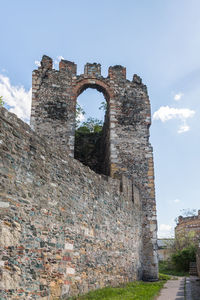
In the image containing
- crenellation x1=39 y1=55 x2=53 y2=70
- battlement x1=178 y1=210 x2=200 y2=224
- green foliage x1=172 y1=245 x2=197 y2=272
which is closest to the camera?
crenellation x1=39 y1=55 x2=53 y2=70

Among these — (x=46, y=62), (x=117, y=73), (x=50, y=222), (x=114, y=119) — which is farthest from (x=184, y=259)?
(x=50, y=222)

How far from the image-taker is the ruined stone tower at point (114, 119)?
1152 centimetres

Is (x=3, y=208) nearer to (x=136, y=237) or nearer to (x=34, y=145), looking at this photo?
(x=34, y=145)

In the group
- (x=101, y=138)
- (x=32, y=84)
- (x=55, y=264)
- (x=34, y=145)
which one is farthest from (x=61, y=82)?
(x=55, y=264)

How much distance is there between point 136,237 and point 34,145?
20.0 feet

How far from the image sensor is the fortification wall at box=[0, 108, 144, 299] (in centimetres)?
439

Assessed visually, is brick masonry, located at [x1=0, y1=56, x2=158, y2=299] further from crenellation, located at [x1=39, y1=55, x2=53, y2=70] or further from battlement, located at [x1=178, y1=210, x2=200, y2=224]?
battlement, located at [x1=178, y1=210, x2=200, y2=224]

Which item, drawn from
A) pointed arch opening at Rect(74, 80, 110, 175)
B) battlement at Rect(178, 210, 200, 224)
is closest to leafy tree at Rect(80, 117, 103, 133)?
pointed arch opening at Rect(74, 80, 110, 175)

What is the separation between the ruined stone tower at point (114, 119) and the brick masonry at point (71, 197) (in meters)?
0.04

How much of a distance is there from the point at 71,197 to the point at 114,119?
22.1 feet

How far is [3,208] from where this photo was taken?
4.27 m

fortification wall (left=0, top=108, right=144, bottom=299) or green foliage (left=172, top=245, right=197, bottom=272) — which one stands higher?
fortification wall (left=0, top=108, right=144, bottom=299)

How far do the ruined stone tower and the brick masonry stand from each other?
39 mm

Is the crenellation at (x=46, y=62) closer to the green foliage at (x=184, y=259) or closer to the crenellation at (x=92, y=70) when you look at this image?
the crenellation at (x=92, y=70)
